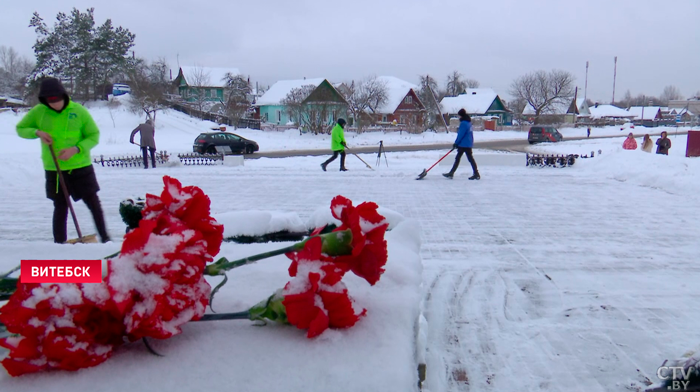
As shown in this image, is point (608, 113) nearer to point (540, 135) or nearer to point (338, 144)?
point (540, 135)

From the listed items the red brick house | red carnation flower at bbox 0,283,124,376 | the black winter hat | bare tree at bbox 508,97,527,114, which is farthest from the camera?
bare tree at bbox 508,97,527,114

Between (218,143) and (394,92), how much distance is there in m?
40.1

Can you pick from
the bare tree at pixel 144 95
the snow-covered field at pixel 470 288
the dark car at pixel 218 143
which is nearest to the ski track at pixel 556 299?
the snow-covered field at pixel 470 288

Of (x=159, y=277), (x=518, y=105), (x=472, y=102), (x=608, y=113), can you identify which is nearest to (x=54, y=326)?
(x=159, y=277)

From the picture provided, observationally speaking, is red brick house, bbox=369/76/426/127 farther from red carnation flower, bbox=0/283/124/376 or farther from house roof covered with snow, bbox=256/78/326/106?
red carnation flower, bbox=0/283/124/376

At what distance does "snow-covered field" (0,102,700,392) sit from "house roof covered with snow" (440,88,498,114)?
59.1 meters

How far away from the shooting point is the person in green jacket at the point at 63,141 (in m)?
3.97

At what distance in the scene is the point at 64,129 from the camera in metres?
4.14

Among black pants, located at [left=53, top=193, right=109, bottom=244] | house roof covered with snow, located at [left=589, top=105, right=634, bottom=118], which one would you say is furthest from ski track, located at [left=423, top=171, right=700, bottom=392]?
house roof covered with snow, located at [left=589, top=105, right=634, bottom=118]

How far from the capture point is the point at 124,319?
1.15m

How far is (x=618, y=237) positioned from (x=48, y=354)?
6.08m

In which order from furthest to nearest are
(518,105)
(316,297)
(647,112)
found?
(647,112) → (518,105) → (316,297)

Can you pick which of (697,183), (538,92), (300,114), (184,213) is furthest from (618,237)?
(538,92)

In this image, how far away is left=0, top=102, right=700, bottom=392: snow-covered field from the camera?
1.16m
